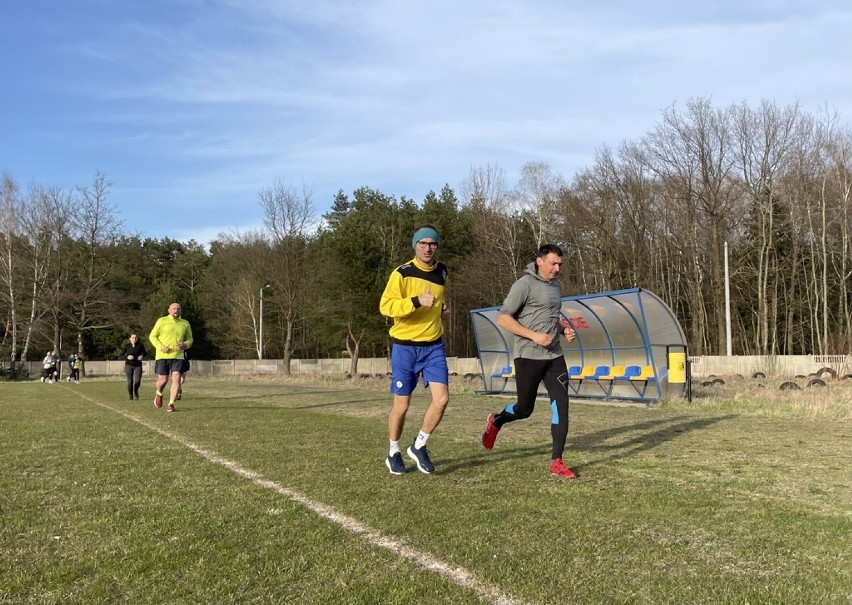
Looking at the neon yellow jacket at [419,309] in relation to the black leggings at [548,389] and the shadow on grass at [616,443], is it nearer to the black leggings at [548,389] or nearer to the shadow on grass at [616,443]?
the black leggings at [548,389]

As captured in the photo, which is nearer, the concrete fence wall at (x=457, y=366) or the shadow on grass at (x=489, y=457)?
the shadow on grass at (x=489, y=457)

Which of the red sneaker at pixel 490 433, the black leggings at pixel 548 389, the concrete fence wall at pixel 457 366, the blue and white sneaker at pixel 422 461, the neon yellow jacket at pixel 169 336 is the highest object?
the neon yellow jacket at pixel 169 336

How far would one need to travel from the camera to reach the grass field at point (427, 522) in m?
2.92

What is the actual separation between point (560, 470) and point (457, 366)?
4163 centimetres

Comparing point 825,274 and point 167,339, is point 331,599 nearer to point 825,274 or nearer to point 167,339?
point 167,339

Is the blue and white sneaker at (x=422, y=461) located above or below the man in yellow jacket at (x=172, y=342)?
below

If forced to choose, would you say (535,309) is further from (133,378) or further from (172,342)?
(133,378)

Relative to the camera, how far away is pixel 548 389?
5.87 m

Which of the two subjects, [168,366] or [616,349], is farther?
[616,349]

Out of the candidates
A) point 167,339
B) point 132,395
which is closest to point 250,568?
point 167,339

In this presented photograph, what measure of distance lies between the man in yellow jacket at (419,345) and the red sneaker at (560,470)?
100cm

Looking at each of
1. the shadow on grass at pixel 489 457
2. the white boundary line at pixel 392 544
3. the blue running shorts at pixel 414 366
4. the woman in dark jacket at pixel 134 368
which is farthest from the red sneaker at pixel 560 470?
the woman in dark jacket at pixel 134 368

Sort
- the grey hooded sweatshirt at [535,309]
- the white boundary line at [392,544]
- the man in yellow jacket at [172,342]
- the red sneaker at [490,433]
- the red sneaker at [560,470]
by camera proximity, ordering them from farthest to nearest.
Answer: the man in yellow jacket at [172,342]
the red sneaker at [490,433]
the grey hooded sweatshirt at [535,309]
the red sneaker at [560,470]
the white boundary line at [392,544]

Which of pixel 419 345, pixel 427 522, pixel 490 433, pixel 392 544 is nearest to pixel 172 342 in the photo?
pixel 490 433
